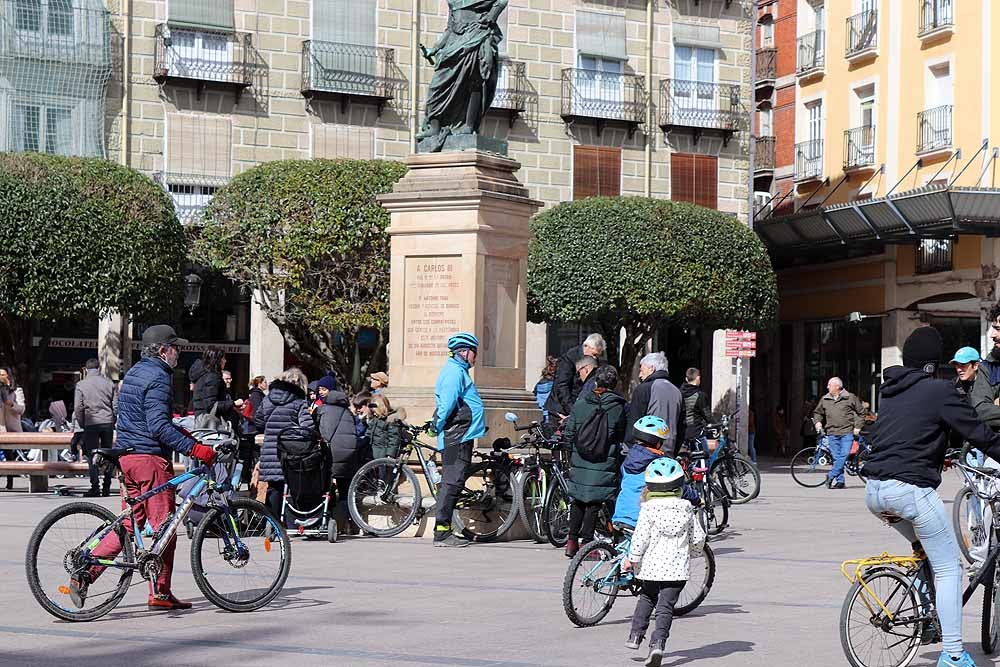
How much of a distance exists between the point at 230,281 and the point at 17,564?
26331 millimetres

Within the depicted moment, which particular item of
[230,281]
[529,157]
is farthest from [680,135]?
[230,281]

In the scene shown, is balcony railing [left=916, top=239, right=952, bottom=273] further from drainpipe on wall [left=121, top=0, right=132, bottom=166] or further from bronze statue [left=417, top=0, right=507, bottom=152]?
bronze statue [left=417, top=0, right=507, bottom=152]

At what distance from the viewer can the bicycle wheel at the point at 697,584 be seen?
36.0 ft

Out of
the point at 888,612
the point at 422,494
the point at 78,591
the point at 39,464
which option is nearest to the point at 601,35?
the point at 39,464

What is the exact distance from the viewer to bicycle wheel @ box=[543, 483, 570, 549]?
1533 centimetres

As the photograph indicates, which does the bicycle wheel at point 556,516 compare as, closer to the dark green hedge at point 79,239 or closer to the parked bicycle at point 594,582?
the parked bicycle at point 594,582

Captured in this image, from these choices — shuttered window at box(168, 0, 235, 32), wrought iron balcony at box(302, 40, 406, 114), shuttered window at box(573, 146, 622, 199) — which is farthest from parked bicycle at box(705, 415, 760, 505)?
shuttered window at box(573, 146, 622, 199)

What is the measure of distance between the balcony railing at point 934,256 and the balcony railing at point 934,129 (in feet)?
6.78

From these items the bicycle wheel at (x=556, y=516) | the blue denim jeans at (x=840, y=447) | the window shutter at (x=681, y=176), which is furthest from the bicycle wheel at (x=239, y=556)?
the window shutter at (x=681, y=176)

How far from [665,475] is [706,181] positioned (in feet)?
112

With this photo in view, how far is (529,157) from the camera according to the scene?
40500 millimetres

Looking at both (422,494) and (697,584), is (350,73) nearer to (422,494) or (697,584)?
(422,494)

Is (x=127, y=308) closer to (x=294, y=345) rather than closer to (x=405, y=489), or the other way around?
(x=294, y=345)

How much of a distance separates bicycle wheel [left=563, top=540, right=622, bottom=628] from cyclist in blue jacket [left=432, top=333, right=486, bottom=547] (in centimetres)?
469
